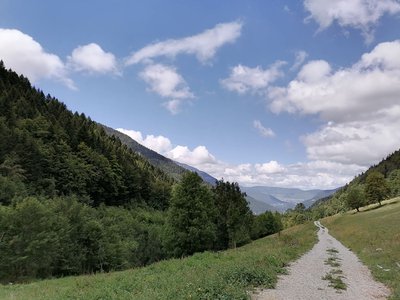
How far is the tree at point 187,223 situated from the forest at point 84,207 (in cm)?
15

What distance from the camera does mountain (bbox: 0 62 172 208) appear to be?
317 ft

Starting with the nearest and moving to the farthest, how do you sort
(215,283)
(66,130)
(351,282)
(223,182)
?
(215,283), (351,282), (223,182), (66,130)

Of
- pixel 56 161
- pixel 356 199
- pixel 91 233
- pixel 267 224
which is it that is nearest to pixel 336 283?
pixel 91 233

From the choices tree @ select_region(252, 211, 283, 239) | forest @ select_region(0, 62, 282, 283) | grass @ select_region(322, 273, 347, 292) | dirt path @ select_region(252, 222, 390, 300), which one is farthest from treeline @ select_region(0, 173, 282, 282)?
tree @ select_region(252, 211, 283, 239)

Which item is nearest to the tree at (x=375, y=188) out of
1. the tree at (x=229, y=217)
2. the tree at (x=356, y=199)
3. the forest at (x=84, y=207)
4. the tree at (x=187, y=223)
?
the tree at (x=356, y=199)

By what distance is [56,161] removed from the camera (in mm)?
110062

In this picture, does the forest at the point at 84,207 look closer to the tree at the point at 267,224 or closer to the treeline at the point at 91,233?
the treeline at the point at 91,233

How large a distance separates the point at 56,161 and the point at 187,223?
68923 millimetres

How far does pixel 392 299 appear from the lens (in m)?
13.8

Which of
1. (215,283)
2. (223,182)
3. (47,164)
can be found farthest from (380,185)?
(215,283)

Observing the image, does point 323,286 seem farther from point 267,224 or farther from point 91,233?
point 267,224

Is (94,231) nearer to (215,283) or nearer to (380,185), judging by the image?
(215,283)

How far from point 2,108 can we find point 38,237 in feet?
301

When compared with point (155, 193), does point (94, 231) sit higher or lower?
lower
